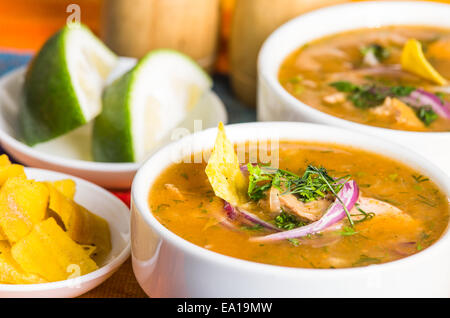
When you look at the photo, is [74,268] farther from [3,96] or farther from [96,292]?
[3,96]

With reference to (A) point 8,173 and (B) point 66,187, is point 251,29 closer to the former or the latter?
(B) point 66,187

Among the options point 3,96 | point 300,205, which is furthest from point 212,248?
point 3,96

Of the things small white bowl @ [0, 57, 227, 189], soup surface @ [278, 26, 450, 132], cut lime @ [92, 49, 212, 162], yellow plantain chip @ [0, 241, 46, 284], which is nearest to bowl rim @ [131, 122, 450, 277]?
soup surface @ [278, 26, 450, 132]

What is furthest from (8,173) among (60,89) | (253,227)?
(253,227)

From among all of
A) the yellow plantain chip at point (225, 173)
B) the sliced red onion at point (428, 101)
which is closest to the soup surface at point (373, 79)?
the sliced red onion at point (428, 101)

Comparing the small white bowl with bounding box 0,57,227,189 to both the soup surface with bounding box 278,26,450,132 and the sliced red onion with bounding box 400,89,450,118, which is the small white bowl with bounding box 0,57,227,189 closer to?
the soup surface with bounding box 278,26,450,132

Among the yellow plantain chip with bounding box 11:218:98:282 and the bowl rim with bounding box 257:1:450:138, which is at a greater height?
the bowl rim with bounding box 257:1:450:138
